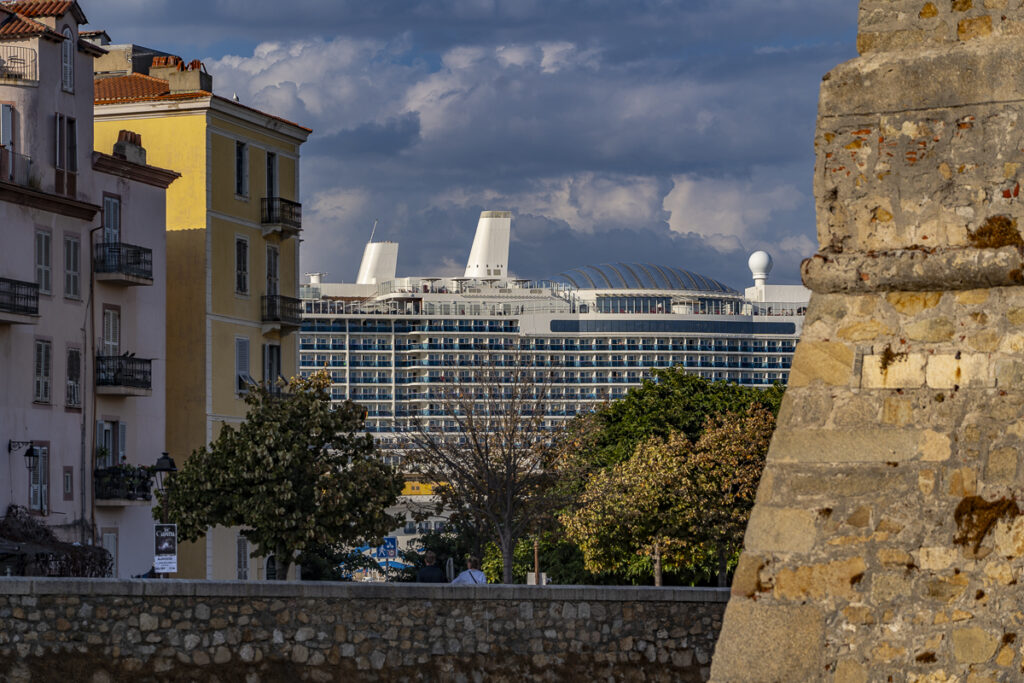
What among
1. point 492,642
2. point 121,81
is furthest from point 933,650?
point 121,81

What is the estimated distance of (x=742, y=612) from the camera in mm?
Answer: 7496

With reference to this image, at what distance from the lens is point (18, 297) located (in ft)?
130

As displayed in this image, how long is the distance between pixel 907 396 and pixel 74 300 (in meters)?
36.6

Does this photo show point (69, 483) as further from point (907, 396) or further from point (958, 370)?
point (958, 370)

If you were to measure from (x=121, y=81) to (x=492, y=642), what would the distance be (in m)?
35.8

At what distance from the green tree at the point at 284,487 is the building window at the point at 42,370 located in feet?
13.3

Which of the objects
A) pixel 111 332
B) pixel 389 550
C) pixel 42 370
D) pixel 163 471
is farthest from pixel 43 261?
pixel 389 550

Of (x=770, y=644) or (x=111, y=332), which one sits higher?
(x=111, y=332)

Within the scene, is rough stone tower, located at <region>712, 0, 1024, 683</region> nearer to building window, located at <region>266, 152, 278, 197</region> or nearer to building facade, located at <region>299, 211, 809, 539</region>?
building window, located at <region>266, 152, 278, 197</region>

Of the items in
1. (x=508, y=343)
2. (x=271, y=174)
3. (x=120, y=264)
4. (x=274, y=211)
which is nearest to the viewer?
(x=120, y=264)

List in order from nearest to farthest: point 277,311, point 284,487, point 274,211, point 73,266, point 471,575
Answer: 1. point 471,575
2. point 284,487
3. point 73,266
4. point 277,311
5. point 274,211

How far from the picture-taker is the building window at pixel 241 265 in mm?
49250

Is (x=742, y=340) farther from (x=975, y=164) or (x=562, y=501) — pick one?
(x=975, y=164)

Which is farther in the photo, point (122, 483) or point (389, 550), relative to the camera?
point (389, 550)
